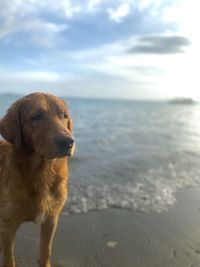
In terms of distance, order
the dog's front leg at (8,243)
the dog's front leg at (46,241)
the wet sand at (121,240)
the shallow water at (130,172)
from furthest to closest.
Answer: the shallow water at (130,172) → the wet sand at (121,240) → the dog's front leg at (46,241) → the dog's front leg at (8,243)

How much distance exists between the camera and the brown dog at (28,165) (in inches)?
152

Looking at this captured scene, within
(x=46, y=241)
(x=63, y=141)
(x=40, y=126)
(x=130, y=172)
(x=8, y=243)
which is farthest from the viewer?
(x=130, y=172)

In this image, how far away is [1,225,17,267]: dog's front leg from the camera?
157 inches

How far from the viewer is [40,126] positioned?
3.88m

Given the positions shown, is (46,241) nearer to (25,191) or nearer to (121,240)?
(25,191)

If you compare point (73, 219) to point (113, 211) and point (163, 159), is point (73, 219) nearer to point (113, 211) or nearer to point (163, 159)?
point (113, 211)

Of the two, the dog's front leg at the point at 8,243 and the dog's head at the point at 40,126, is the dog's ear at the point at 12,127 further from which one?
the dog's front leg at the point at 8,243

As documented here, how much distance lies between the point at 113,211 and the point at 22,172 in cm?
258

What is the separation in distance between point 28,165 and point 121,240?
79.4 inches

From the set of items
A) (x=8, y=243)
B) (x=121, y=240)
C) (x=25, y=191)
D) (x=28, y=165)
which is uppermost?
(x=28, y=165)

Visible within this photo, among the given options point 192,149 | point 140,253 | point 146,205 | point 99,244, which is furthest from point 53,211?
point 192,149

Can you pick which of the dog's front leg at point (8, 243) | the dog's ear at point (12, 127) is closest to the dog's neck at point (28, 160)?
the dog's ear at point (12, 127)

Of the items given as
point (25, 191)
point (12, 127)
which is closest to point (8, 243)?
point (25, 191)

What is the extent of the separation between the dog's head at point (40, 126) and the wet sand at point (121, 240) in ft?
5.45
